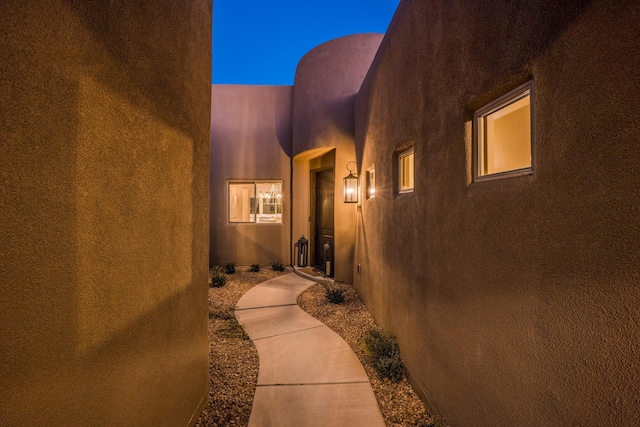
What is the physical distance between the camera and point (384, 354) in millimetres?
3268

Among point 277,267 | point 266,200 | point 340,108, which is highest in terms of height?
point 340,108

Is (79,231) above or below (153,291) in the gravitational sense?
above

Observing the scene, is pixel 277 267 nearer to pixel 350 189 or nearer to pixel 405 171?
pixel 350 189

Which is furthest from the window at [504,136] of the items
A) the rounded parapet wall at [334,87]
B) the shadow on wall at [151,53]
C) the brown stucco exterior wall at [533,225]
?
the rounded parapet wall at [334,87]

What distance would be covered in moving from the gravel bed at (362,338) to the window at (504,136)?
1918 mm

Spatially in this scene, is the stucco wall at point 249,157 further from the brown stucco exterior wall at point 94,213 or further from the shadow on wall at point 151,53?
the brown stucco exterior wall at point 94,213

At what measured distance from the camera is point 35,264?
3.32 ft

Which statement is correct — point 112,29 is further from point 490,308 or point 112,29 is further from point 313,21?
point 313,21

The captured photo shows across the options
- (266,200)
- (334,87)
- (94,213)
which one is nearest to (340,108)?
(334,87)

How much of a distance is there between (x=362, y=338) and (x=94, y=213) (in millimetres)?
3552

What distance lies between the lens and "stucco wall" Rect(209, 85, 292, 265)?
853cm

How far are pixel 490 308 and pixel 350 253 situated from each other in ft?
15.7

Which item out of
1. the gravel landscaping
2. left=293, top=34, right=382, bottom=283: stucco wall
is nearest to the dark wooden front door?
left=293, top=34, right=382, bottom=283: stucco wall

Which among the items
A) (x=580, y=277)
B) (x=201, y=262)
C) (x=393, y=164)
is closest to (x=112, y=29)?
(x=201, y=262)
